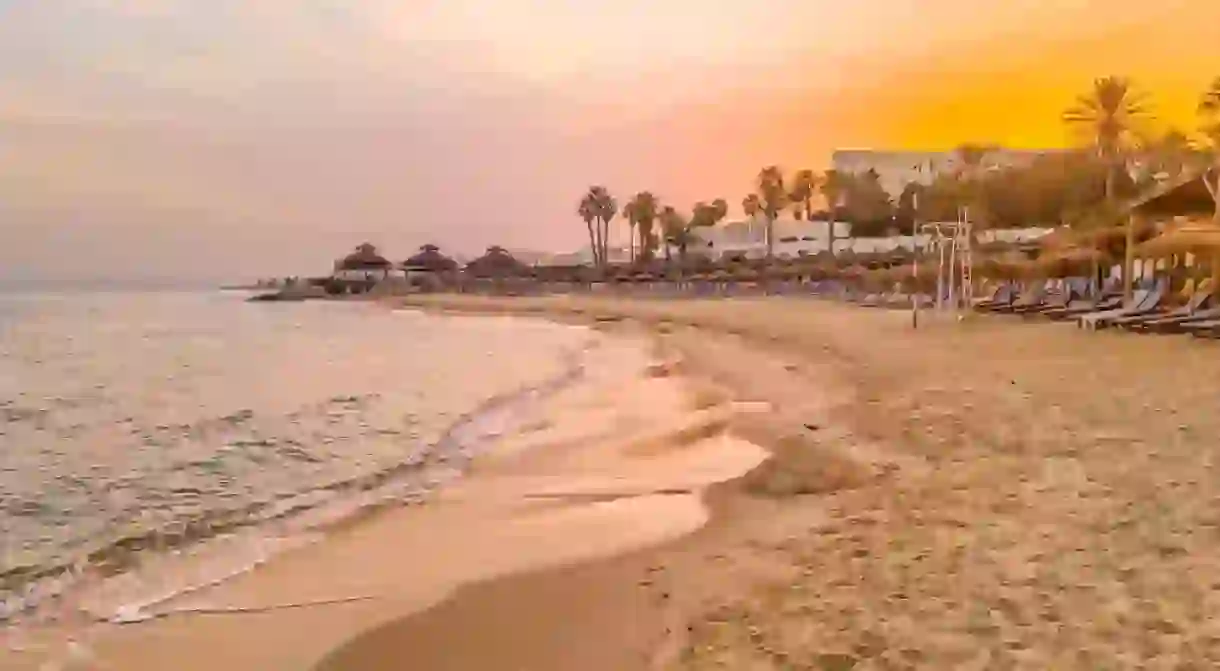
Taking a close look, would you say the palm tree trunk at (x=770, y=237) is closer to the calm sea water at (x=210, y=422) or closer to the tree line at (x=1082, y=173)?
the tree line at (x=1082, y=173)

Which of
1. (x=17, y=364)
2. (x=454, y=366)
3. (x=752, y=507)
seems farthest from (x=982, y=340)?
(x=17, y=364)

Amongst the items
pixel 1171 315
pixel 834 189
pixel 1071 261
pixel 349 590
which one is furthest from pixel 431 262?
pixel 349 590

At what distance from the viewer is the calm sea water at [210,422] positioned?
21.8ft

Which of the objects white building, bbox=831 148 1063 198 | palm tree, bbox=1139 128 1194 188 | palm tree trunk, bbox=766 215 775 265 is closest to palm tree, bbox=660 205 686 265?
palm tree trunk, bbox=766 215 775 265

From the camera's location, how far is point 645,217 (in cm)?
8319

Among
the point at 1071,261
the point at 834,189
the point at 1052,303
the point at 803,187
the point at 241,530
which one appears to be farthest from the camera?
the point at 803,187

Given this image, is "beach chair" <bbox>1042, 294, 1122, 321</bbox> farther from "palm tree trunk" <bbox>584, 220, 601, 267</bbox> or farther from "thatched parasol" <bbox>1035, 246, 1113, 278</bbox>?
"palm tree trunk" <bbox>584, 220, 601, 267</bbox>

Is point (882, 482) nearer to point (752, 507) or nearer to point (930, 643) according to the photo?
point (752, 507)

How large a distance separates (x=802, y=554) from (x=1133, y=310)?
14.4 meters

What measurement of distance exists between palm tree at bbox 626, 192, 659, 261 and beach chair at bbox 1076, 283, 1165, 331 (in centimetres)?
6600

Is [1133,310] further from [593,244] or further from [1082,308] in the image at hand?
[593,244]

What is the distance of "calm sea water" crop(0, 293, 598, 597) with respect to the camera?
6637 millimetres

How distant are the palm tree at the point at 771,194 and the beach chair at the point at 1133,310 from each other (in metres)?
52.7

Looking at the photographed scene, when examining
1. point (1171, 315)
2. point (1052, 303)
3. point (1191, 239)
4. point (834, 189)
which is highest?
point (834, 189)
